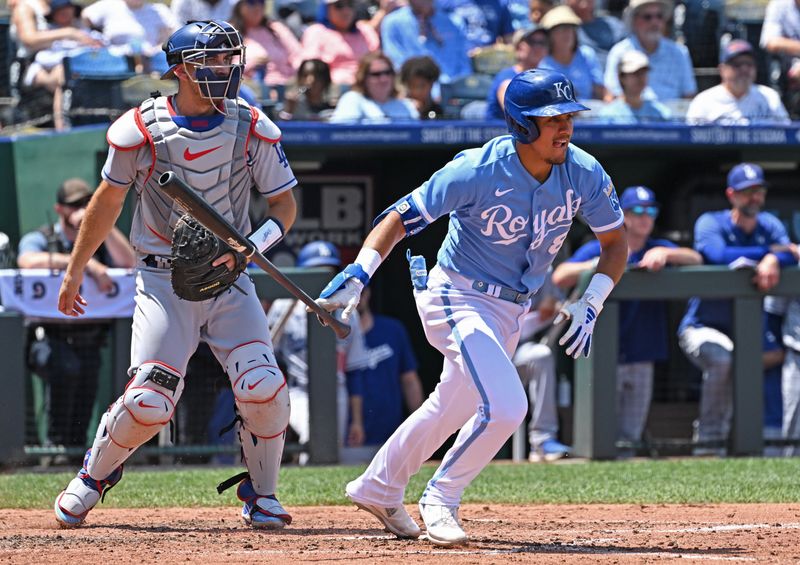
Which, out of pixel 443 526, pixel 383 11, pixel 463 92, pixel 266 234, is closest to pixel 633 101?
pixel 463 92

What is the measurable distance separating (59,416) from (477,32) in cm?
502

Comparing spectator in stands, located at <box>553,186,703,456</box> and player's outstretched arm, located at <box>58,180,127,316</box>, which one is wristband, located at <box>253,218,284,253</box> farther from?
spectator in stands, located at <box>553,186,703,456</box>

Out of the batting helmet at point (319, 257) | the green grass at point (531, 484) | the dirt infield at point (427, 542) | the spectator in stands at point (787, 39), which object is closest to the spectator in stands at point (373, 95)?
the batting helmet at point (319, 257)

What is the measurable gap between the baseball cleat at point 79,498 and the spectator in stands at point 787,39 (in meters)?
7.33

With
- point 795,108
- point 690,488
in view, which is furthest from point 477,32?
Answer: point 690,488

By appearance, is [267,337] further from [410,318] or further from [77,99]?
[410,318]

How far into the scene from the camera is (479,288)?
5023 mm

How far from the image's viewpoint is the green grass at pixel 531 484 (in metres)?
6.68

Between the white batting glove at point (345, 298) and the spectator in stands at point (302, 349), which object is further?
the spectator in stands at point (302, 349)

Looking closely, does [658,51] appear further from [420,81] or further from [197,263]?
[197,263]

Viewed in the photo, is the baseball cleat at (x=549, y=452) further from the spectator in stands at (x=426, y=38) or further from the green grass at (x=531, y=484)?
the spectator in stands at (x=426, y=38)

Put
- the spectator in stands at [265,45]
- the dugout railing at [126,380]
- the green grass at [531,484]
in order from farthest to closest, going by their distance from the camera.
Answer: the spectator in stands at [265,45] → the dugout railing at [126,380] → the green grass at [531,484]

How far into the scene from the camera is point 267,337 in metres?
5.51

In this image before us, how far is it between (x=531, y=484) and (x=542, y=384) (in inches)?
67.4
